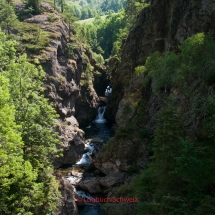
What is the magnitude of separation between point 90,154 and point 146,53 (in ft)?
71.5

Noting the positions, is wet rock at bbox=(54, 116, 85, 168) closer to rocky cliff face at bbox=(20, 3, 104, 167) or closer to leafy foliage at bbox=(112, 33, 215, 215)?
rocky cliff face at bbox=(20, 3, 104, 167)

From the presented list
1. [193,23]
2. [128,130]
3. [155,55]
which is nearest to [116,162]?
[128,130]

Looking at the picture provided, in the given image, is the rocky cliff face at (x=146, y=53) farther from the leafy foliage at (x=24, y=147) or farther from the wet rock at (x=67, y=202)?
the leafy foliage at (x=24, y=147)

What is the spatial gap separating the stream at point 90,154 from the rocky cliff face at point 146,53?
3.41 meters

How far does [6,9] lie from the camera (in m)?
47.2

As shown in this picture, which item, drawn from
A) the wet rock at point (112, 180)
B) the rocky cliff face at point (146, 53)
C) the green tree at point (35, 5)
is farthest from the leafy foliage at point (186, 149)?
the green tree at point (35, 5)

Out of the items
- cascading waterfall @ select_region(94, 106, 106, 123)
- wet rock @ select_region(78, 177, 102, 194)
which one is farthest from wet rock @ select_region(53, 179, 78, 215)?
cascading waterfall @ select_region(94, 106, 106, 123)

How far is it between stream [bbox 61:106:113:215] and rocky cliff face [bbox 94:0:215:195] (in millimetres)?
3415

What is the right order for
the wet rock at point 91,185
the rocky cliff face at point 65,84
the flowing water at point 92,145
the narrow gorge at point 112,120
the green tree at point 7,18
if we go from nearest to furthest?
1. the narrow gorge at point 112,120
2. the flowing water at point 92,145
3. the wet rock at point 91,185
4. the rocky cliff face at point 65,84
5. the green tree at point 7,18

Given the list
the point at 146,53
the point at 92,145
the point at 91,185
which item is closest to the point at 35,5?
the point at 146,53

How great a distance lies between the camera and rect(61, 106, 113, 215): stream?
2953cm

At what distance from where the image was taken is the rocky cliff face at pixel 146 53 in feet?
111

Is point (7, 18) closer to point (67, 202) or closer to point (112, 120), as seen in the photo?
→ point (112, 120)

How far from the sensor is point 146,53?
49844mm
